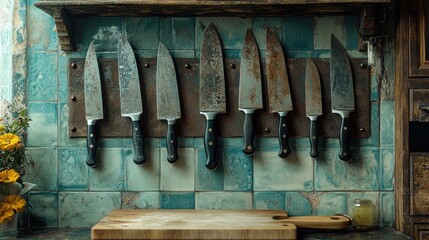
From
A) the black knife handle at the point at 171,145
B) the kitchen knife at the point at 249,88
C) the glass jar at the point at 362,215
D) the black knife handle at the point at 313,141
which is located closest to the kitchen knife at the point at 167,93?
the black knife handle at the point at 171,145

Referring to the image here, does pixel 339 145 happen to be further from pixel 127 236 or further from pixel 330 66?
pixel 127 236

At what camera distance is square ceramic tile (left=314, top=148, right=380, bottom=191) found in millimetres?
2150

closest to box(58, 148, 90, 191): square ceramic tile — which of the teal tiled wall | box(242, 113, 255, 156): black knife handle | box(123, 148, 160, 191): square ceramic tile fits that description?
the teal tiled wall

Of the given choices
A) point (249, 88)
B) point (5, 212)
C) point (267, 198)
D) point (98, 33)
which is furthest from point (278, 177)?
point (5, 212)

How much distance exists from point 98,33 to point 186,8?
34 centimetres

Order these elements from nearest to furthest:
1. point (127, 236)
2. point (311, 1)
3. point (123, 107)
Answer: point (127, 236)
point (311, 1)
point (123, 107)

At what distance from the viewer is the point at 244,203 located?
7.05 ft

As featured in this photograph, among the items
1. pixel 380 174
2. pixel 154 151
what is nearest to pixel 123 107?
pixel 154 151

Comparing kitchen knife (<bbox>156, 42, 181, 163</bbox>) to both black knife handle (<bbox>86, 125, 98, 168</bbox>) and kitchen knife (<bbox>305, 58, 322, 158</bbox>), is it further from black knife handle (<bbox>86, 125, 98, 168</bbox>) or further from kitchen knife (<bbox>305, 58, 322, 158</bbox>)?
kitchen knife (<bbox>305, 58, 322, 158</bbox>)

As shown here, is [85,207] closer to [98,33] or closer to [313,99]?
[98,33]

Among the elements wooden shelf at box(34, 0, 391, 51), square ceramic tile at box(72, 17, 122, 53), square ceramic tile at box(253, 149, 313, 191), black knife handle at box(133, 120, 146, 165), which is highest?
wooden shelf at box(34, 0, 391, 51)

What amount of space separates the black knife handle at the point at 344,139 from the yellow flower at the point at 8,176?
1.03 meters

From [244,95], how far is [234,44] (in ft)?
0.59

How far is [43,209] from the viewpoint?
215 centimetres
